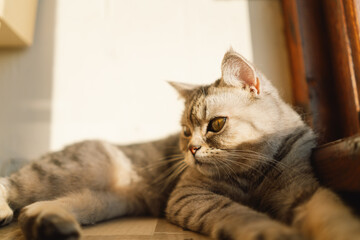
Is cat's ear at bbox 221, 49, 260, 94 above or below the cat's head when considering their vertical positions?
above

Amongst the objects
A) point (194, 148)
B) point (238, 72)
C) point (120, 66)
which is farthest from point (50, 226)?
point (120, 66)

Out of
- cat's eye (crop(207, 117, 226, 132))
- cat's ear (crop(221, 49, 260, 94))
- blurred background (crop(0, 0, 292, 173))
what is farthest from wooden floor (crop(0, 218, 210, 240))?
blurred background (crop(0, 0, 292, 173))

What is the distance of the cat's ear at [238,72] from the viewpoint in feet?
4.10

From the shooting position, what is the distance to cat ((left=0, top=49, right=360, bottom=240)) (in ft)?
2.83

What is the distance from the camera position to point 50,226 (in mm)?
854

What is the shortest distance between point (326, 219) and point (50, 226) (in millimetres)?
839

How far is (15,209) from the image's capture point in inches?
55.1

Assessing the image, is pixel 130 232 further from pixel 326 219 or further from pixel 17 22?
pixel 17 22

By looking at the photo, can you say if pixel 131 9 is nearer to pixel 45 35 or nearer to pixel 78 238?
pixel 45 35

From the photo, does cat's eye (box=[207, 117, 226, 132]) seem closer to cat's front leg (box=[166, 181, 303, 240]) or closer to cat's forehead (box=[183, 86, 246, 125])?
cat's forehead (box=[183, 86, 246, 125])

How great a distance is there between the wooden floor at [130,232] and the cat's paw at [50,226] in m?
0.12

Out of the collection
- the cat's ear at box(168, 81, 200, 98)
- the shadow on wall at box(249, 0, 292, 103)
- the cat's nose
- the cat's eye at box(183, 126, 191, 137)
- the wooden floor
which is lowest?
the wooden floor

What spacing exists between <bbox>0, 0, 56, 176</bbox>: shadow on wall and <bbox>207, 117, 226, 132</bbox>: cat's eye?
1434 millimetres

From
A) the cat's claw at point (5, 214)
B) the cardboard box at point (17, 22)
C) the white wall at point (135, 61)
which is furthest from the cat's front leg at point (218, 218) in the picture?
the cardboard box at point (17, 22)
